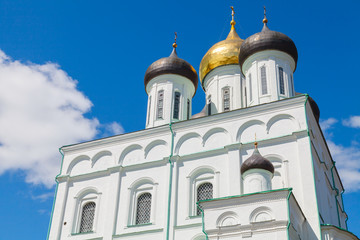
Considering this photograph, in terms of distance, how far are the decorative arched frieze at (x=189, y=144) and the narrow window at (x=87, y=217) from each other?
3.83 metres

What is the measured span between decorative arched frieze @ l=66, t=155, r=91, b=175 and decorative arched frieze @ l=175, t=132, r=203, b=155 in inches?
151

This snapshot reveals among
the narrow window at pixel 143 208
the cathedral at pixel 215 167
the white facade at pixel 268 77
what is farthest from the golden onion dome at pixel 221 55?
the narrow window at pixel 143 208

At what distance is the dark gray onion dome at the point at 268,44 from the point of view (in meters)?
18.5

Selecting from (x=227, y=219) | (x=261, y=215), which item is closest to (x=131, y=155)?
(x=227, y=219)

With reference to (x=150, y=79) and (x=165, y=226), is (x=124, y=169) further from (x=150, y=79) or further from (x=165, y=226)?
(x=150, y=79)

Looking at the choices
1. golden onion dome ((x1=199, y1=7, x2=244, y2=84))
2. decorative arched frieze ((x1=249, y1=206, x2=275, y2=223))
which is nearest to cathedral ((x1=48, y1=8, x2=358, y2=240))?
decorative arched frieze ((x1=249, y1=206, x2=275, y2=223))

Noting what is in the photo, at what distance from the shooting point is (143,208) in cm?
1675

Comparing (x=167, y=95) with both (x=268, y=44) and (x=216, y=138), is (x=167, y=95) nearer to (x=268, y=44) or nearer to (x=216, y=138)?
(x=216, y=138)

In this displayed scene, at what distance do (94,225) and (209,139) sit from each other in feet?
16.9

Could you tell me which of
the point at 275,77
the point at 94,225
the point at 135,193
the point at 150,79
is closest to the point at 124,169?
the point at 135,193

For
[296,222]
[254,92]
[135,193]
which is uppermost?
[254,92]

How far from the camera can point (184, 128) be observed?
17453 millimetres

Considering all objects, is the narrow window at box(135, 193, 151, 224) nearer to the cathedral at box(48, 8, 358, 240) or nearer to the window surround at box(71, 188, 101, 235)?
the cathedral at box(48, 8, 358, 240)

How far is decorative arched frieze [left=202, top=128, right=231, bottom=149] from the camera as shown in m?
16.6
